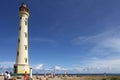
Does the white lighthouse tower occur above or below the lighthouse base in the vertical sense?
above

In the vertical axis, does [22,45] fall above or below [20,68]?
above

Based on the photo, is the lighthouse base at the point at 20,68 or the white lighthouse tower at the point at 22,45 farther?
the white lighthouse tower at the point at 22,45

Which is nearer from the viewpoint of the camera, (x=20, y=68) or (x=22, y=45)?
(x=20, y=68)

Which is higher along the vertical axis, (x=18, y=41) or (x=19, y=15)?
(x=19, y=15)

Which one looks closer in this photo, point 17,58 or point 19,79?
point 19,79

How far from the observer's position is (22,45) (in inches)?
1762

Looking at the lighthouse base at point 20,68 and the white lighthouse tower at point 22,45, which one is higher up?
the white lighthouse tower at point 22,45

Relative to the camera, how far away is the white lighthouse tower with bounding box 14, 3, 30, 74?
4355cm

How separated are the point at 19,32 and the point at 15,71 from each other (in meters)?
9.77

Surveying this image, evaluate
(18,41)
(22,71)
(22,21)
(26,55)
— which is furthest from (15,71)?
(22,21)

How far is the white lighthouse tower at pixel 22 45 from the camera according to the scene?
43.5 meters

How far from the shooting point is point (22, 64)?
4362 centimetres

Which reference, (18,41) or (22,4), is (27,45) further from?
(22,4)

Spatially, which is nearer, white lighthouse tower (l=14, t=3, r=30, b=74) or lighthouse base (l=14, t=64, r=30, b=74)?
lighthouse base (l=14, t=64, r=30, b=74)
